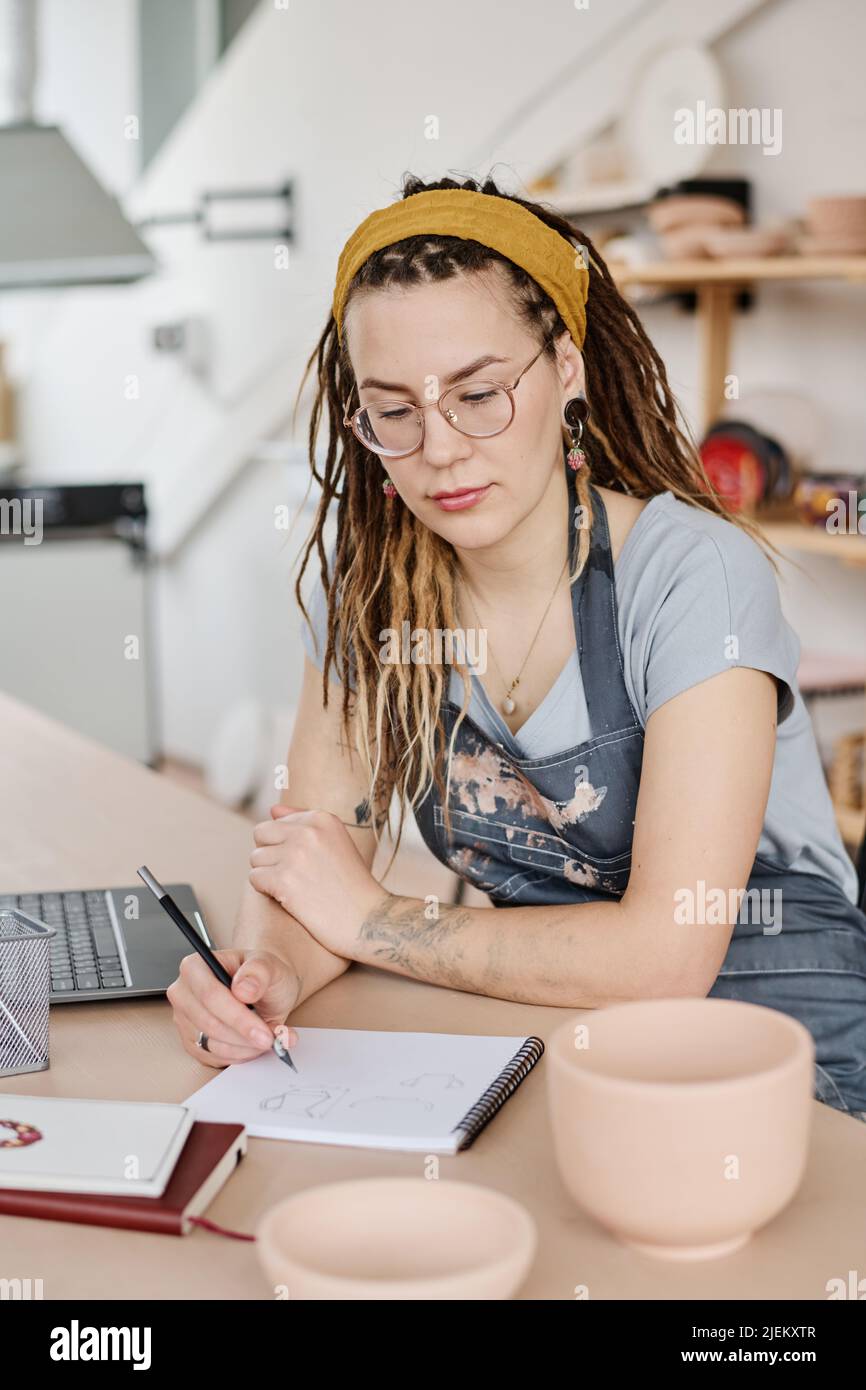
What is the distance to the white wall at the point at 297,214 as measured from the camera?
2893 mm

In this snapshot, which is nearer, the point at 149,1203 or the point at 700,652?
the point at 149,1203

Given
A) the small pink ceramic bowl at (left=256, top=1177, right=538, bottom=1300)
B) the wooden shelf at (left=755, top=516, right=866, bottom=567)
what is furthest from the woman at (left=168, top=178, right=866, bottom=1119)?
the wooden shelf at (left=755, top=516, right=866, bottom=567)

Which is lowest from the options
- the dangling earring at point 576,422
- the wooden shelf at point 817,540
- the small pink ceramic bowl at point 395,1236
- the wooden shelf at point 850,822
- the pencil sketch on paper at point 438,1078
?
the wooden shelf at point 850,822

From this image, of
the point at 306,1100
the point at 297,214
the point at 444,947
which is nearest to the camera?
the point at 306,1100

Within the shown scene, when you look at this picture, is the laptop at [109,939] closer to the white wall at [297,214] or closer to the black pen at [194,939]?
the black pen at [194,939]

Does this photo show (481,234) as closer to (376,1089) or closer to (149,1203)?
(376,1089)

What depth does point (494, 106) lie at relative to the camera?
3670 mm

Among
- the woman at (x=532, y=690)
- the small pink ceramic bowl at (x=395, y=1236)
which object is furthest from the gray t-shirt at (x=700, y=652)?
the small pink ceramic bowl at (x=395, y=1236)

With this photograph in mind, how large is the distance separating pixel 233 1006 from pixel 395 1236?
362 millimetres

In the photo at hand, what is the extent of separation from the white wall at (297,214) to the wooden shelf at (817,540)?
0.27 meters

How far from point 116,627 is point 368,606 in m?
3.05

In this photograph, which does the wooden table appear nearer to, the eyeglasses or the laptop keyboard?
the laptop keyboard

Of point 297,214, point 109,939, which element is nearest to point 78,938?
point 109,939

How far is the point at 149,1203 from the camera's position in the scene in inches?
32.5
